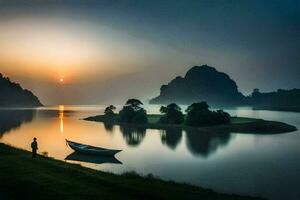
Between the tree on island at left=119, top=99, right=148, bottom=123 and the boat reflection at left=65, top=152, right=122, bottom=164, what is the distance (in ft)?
302

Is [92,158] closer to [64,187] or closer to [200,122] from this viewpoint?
[64,187]

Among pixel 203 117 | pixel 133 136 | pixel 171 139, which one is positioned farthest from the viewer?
pixel 203 117

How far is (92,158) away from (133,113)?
101478 millimetres

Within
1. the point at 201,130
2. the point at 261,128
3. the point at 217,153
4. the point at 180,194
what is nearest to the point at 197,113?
the point at 201,130

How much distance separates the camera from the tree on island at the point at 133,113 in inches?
6403

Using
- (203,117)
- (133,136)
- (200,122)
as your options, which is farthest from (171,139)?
(203,117)

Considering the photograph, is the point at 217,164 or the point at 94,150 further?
the point at 94,150

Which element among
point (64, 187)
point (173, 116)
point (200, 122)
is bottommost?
point (64, 187)

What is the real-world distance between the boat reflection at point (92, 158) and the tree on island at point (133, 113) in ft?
302

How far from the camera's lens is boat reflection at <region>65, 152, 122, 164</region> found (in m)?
62.6

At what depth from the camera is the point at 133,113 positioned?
167750 millimetres

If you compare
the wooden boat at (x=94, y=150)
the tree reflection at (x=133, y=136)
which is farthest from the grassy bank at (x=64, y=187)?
the tree reflection at (x=133, y=136)

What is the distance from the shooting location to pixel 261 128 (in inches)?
5236

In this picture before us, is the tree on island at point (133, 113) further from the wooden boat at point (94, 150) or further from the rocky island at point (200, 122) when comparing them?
the wooden boat at point (94, 150)
